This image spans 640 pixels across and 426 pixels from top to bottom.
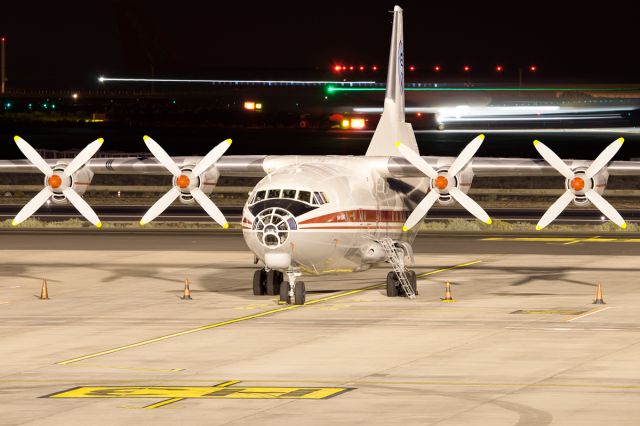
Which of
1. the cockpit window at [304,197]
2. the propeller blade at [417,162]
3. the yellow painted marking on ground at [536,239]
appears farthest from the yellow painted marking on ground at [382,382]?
the yellow painted marking on ground at [536,239]

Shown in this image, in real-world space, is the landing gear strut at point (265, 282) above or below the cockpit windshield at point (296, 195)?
below

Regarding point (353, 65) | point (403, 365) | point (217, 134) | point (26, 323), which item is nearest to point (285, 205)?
point (26, 323)

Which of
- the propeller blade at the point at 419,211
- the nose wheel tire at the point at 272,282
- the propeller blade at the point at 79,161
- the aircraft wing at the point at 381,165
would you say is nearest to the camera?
the nose wheel tire at the point at 272,282

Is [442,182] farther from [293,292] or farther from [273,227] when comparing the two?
[273,227]

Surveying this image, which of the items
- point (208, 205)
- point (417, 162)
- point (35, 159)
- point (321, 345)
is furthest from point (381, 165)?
point (321, 345)

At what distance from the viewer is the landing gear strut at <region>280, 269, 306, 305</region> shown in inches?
1303

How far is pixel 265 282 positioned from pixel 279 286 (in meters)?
0.52

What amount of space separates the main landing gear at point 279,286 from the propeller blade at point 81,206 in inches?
217

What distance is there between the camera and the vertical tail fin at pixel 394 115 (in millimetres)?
39625

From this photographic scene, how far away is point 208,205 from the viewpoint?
3684cm

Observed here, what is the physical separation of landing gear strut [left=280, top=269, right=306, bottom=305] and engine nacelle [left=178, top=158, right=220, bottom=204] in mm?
5532

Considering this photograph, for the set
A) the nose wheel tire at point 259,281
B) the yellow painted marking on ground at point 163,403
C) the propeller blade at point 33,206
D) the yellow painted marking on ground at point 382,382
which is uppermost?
the propeller blade at point 33,206

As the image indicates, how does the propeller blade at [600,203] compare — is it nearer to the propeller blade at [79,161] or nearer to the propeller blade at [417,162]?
the propeller blade at [417,162]

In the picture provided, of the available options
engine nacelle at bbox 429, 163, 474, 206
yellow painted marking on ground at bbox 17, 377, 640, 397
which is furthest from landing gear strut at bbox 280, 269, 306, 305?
yellow painted marking on ground at bbox 17, 377, 640, 397
